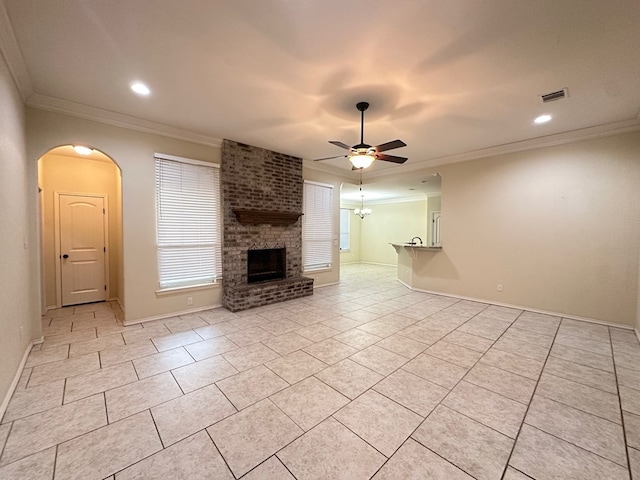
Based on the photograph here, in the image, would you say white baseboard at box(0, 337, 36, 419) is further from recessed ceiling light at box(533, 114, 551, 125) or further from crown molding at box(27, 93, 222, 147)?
recessed ceiling light at box(533, 114, 551, 125)

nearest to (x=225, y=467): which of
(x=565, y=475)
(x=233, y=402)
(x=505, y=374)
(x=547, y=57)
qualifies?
(x=233, y=402)

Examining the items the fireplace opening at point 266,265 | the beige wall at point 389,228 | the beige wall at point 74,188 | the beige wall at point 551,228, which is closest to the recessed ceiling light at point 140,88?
the beige wall at point 74,188

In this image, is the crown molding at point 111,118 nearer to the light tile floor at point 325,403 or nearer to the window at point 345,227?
the light tile floor at point 325,403

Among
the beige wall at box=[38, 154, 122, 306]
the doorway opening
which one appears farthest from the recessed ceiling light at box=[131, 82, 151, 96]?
the doorway opening

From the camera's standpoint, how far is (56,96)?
10.3 ft

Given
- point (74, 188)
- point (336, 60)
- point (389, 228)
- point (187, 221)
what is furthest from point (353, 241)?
point (336, 60)

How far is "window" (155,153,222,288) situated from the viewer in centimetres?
409

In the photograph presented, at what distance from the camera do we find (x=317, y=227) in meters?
6.25

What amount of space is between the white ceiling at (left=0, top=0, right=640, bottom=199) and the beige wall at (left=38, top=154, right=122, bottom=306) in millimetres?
2195

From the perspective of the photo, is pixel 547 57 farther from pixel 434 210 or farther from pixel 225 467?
pixel 434 210

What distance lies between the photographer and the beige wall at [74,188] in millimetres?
4668

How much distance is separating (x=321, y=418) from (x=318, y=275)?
4.44 meters

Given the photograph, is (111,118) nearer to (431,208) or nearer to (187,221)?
(187,221)

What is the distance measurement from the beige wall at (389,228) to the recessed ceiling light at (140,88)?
9.18 m
